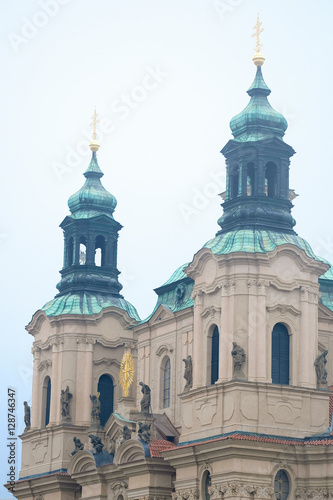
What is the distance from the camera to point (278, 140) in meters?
54.4

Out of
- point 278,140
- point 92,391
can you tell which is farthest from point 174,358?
point 278,140

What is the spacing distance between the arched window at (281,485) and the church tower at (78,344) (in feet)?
41.0

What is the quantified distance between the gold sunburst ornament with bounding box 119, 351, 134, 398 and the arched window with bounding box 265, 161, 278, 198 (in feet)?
36.1

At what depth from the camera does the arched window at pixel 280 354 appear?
51250 mm

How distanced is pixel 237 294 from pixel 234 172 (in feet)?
19.3

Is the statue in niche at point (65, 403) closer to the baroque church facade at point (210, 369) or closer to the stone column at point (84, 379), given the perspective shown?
the baroque church facade at point (210, 369)

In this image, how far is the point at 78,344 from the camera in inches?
2498

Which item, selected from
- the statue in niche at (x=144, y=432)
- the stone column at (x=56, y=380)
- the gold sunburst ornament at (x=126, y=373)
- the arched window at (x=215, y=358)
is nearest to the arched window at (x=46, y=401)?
the stone column at (x=56, y=380)

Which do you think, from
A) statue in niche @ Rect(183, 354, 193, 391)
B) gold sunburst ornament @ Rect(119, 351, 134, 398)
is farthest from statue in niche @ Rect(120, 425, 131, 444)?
statue in niche @ Rect(183, 354, 193, 391)

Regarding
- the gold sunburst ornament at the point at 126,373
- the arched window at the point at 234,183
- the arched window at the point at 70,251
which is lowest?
the gold sunburst ornament at the point at 126,373

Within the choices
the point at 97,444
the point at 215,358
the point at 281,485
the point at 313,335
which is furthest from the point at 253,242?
the point at 97,444

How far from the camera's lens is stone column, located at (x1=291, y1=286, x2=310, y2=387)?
51.1 meters

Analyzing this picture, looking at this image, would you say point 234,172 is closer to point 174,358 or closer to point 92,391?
point 174,358

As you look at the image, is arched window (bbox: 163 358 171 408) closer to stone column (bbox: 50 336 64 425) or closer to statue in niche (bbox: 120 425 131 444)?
statue in niche (bbox: 120 425 131 444)
